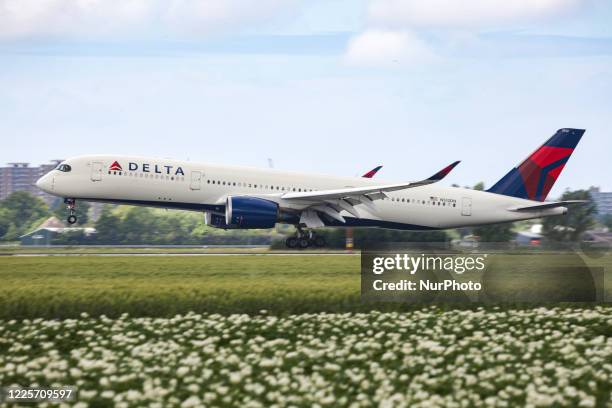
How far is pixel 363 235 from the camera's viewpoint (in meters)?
38.1

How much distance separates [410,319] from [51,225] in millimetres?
82496

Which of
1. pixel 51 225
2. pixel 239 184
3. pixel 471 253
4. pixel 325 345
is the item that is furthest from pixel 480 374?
pixel 51 225

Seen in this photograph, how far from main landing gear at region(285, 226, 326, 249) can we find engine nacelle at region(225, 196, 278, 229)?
7.76 ft

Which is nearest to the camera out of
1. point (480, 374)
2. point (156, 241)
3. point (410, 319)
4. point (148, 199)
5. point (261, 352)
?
point (480, 374)

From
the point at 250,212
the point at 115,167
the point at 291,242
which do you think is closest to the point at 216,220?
the point at 250,212

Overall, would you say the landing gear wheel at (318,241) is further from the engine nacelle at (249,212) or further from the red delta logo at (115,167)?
the red delta logo at (115,167)

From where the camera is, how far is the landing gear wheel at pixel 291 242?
117 feet

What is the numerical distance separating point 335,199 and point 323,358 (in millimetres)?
20173

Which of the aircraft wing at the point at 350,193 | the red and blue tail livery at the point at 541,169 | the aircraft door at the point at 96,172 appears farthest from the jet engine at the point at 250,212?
the red and blue tail livery at the point at 541,169

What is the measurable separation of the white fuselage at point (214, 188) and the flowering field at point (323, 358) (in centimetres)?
1802

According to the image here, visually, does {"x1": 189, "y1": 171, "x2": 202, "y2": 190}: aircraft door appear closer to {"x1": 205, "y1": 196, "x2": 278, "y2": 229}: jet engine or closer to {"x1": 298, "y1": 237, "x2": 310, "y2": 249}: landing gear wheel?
{"x1": 205, "y1": 196, "x2": 278, "y2": 229}: jet engine

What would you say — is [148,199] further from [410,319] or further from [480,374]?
[480,374]

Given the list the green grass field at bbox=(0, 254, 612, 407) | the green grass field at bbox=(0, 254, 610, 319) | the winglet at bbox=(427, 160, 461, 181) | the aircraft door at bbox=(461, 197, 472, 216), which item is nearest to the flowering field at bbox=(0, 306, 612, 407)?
the green grass field at bbox=(0, 254, 612, 407)

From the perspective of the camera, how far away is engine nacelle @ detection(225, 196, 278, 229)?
3288cm
